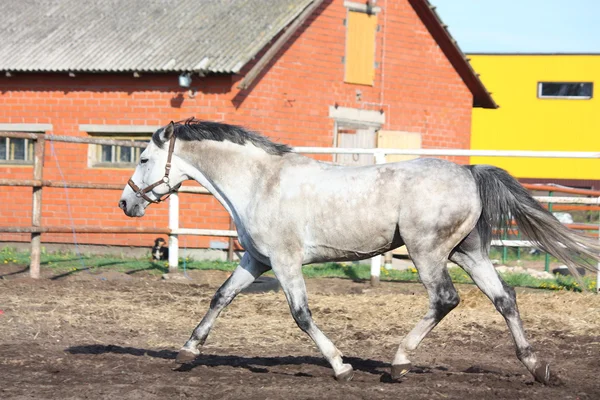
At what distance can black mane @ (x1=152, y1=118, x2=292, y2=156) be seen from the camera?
272 inches

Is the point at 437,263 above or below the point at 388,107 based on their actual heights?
below

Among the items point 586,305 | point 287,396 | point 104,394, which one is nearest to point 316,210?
point 287,396

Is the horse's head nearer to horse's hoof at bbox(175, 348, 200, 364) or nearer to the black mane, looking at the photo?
the black mane

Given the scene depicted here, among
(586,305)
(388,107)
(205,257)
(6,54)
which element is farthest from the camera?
(388,107)

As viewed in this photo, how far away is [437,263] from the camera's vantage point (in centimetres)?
641

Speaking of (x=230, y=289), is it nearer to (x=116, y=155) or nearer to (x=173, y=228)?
(x=173, y=228)

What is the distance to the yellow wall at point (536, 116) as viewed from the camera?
1078 inches

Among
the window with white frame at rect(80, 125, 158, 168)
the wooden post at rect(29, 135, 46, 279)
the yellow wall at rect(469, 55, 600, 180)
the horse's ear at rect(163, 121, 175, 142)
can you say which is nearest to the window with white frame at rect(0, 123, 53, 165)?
the window with white frame at rect(80, 125, 158, 168)

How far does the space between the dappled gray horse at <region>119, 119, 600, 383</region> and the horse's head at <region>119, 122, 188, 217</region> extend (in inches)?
11.9

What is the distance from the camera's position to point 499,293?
6559 mm

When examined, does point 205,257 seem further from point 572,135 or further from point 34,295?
point 572,135

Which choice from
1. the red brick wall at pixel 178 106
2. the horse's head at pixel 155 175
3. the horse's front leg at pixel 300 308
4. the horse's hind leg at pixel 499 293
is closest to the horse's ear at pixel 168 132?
the horse's head at pixel 155 175

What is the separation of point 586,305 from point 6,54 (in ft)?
39.9

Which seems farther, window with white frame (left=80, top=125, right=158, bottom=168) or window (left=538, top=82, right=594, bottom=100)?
window (left=538, top=82, right=594, bottom=100)
